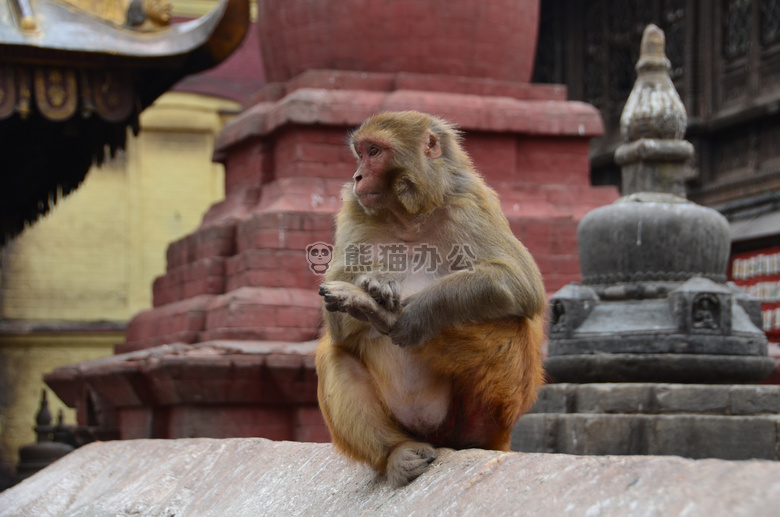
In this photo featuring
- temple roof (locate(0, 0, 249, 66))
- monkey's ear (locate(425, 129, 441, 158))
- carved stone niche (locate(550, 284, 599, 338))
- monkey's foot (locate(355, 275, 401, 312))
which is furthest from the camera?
temple roof (locate(0, 0, 249, 66))

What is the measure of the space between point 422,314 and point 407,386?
1.01 ft

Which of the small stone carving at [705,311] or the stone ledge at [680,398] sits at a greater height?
the small stone carving at [705,311]

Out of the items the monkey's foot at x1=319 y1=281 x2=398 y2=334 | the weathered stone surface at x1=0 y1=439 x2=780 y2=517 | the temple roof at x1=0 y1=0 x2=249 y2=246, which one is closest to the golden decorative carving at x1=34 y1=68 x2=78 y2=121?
the temple roof at x1=0 y1=0 x2=249 y2=246

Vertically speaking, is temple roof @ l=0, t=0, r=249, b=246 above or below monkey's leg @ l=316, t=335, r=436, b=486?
above

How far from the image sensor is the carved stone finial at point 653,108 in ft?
23.7

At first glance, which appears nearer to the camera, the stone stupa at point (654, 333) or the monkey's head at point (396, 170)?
the monkey's head at point (396, 170)

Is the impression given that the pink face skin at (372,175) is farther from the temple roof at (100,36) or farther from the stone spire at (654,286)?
the temple roof at (100,36)

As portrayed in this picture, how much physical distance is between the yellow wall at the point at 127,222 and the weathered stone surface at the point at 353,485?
9294 millimetres

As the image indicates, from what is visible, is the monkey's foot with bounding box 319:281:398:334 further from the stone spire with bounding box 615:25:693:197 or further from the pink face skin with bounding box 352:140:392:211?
the stone spire with bounding box 615:25:693:197

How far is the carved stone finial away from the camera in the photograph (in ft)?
23.7

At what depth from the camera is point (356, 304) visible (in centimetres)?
326

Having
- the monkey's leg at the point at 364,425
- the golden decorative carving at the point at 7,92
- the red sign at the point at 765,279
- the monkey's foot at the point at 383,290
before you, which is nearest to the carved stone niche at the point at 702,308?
the monkey's leg at the point at 364,425

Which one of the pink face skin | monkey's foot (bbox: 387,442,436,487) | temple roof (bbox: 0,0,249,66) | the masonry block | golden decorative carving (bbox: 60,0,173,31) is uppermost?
golden decorative carving (bbox: 60,0,173,31)

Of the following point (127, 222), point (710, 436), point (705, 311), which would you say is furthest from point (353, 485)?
point (127, 222)
